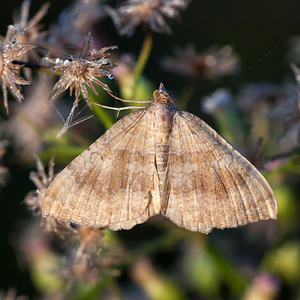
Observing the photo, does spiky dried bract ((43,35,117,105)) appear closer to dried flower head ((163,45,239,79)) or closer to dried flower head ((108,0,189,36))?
dried flower head ((108,0,189,36))

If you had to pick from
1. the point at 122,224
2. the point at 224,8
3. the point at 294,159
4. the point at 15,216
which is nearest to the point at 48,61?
the point at 122,224

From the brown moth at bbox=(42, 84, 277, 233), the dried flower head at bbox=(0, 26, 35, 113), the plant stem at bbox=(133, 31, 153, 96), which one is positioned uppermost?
the dried flower head at bbox=(0, 26, 35, 113)

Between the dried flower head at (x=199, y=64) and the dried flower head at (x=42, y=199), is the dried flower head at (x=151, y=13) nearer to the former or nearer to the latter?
the dried flower head at (x=199, y=64)

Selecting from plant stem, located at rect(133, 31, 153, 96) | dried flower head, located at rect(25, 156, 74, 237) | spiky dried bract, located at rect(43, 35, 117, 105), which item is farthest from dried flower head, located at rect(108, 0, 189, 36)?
dried flower head, located at rect(25, 156, 74, 237)

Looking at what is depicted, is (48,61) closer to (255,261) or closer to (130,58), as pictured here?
(130,58)

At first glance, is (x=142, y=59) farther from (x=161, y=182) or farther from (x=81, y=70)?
(x=161, y=182)

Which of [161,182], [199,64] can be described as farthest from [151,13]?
[161,182]
